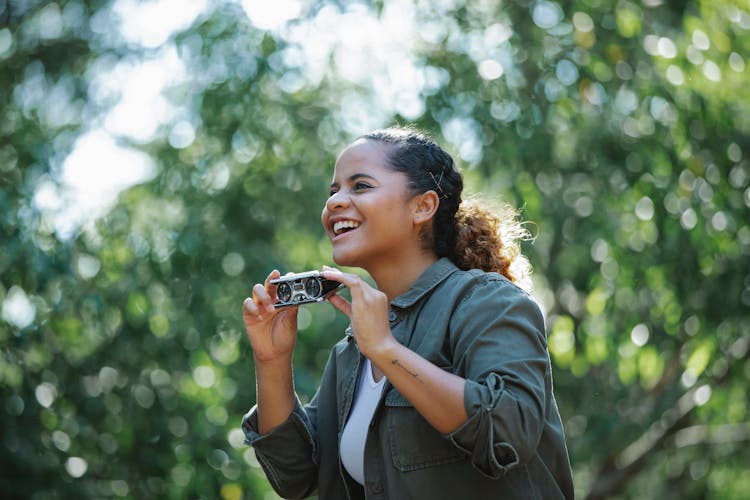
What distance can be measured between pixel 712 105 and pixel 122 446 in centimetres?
328

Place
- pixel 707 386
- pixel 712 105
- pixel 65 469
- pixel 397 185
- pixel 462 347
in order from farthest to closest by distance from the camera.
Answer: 1. pixel 707 386
2. pixel 712 105
3. pixel 65 469
4. pixel 397 185
5. pixel 462 347

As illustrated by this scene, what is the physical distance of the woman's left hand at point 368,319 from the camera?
187cm

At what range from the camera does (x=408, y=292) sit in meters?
2.23

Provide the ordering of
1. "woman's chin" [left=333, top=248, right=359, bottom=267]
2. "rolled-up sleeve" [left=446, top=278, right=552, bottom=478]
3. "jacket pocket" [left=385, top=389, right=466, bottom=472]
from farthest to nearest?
"woman's chin" [left=333, top=248, right=359, bottom=267] < "jacket pocket" [left=385, top=389, right=466, bottom=472] < "rolled-up sleeve" [left=446, top=278, right=552, bottom=478]

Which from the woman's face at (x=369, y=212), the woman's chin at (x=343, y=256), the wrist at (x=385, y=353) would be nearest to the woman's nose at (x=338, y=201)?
the woman's face at (x=369, y=212)

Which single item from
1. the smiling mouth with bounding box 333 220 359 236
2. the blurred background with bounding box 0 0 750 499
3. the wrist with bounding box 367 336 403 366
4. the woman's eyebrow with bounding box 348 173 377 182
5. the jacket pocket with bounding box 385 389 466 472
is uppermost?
the woman's eyebrow with bounding box 348 173 377 182

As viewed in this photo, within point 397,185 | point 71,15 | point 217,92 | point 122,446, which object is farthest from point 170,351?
point 397,185

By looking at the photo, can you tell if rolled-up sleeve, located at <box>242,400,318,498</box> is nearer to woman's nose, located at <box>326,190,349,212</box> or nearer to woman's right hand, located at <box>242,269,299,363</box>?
woman's right hand, located at <box>242,269,299,363</box>

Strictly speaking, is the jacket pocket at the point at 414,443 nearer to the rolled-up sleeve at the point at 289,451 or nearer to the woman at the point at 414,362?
the woman at the point at 414,362

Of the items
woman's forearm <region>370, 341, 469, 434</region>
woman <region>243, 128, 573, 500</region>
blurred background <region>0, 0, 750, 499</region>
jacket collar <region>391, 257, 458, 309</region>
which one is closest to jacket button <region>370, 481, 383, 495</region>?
woman <region>243, 128, 573, 500</region>

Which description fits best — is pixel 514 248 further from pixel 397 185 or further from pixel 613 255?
pixel 613 255

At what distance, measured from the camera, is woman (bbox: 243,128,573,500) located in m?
1.81

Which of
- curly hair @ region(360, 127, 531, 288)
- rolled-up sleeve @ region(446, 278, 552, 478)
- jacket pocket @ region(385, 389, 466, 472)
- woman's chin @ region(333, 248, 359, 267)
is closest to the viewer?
rolled-up sleeve @ region(446, 278, 552, 478)

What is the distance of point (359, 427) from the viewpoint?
7.02 ft
